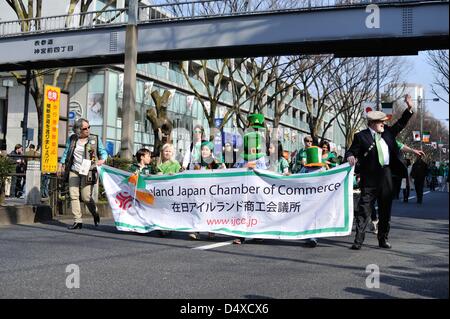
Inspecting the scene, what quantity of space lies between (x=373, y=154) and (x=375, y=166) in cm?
17

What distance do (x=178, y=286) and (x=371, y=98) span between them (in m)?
36.4

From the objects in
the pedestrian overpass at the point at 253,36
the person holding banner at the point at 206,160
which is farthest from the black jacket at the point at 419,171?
the person holding banner at the point at 206,160

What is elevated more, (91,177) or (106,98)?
(106,98)

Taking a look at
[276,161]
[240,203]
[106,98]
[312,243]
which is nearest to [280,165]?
[276,161]

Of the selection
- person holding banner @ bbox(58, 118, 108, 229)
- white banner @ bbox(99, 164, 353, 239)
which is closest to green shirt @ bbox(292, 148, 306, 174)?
white banner @ bbox(99, 164, 353, 239)

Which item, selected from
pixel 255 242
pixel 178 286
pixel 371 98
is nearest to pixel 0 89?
pixel 371 98

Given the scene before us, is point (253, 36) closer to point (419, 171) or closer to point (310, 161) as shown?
point (310, 161)

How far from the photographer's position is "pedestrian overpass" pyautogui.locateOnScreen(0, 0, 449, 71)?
1450 centimetres

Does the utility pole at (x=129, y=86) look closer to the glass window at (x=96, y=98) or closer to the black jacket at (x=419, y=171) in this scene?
the black jacket at (x=419, y=171)

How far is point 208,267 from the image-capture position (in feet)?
20.8

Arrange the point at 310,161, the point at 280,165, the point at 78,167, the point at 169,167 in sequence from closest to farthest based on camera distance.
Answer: the point at 310,161, the point at 169,167, the point at 78,167, the point at 280,165

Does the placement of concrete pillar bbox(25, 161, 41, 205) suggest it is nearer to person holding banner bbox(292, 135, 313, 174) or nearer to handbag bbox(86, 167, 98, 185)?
handbag bbox(86, 167, 98, 185)

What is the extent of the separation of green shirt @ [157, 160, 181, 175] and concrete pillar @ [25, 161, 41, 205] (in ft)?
9.87
